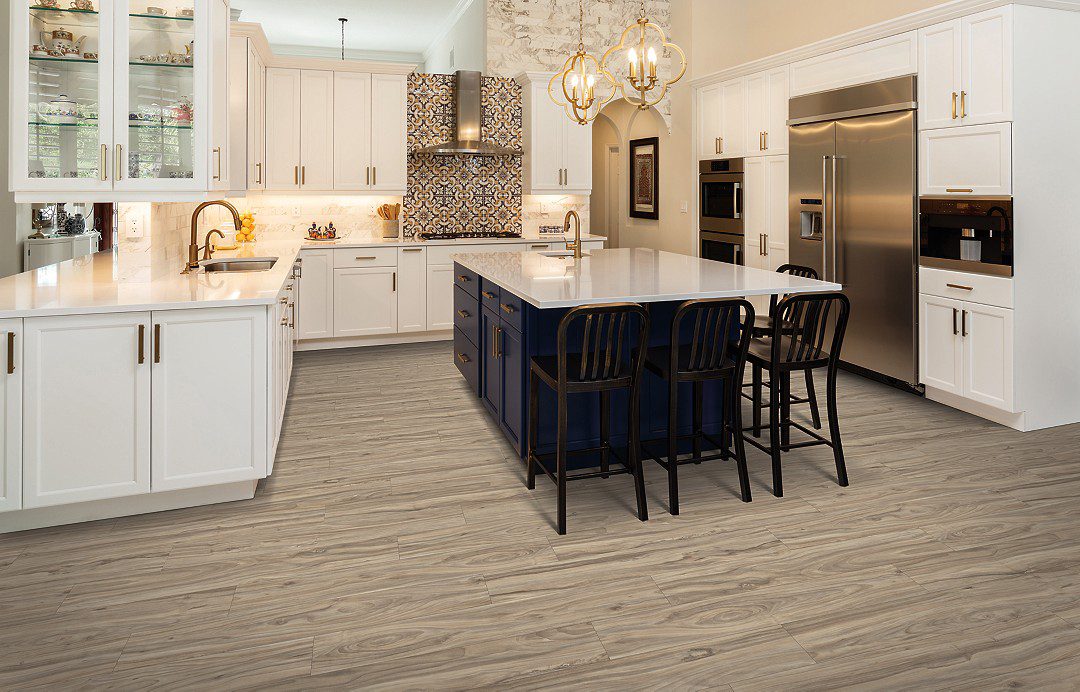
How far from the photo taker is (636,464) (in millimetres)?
3189

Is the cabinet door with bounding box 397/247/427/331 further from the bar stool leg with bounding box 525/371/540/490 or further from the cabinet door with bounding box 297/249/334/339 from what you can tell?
the bar stool leg with bounding box 525/371/540/490

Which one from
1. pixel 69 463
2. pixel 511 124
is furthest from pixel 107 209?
pixel 511 124

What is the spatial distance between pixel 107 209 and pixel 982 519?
15.1 feet

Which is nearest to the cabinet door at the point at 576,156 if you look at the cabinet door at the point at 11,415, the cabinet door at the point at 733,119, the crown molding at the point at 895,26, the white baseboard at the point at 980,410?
the cabinet door at the point at 733,119

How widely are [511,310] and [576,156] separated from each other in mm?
4053

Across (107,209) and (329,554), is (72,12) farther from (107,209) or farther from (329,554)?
(329,554)

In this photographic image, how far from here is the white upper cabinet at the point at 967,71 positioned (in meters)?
4.18

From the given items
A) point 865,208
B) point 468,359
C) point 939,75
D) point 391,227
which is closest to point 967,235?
point 865,208

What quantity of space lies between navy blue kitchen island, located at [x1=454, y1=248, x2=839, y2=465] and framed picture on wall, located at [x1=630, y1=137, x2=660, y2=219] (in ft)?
14.1

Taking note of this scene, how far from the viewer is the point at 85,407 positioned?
299cm

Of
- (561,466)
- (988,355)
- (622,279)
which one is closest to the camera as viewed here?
(561,466)

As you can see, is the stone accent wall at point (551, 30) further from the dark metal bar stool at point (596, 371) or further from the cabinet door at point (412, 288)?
the dark metal bar stool at point (596, 371)

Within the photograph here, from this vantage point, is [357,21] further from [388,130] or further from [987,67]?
[987,67]

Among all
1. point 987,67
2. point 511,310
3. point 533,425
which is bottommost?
A: point 533,425
